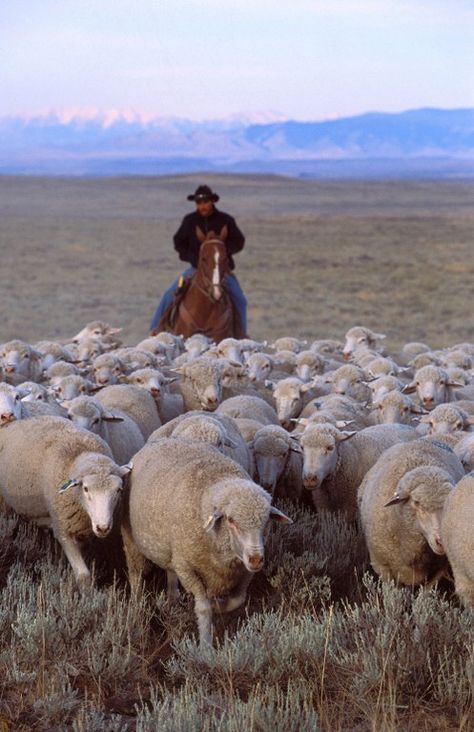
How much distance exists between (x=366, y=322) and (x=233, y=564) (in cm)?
2413

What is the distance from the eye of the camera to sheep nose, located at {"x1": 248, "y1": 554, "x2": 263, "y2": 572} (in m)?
5.40

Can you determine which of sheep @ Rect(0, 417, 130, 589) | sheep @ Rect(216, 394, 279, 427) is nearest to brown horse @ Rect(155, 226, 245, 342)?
sheep @ Rect(216, 394, 279, 427)

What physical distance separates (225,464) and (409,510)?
1.02 meters

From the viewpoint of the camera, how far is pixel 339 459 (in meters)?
7.96

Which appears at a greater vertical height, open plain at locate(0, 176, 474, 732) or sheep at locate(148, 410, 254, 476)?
sheep at locate(148, 410, 254, 476)

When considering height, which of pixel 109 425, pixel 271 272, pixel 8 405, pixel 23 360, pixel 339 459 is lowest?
pixel 271 272

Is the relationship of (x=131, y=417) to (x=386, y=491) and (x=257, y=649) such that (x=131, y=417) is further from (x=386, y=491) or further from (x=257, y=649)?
(x=257, y=649)

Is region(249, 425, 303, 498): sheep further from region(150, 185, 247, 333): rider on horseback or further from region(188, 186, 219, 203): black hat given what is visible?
region(188, 186, 219, 203): black hat

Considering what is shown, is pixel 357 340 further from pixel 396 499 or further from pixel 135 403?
pixel 396 499

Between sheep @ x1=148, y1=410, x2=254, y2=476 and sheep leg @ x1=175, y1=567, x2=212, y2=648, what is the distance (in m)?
1.04

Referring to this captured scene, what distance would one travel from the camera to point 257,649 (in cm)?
527

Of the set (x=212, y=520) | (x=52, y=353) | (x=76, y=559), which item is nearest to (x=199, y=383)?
(x=52, y=353)

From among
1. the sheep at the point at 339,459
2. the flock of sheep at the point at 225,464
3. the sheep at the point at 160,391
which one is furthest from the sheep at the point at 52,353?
the sheep at the point at 339,459

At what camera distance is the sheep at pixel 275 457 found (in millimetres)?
7809
